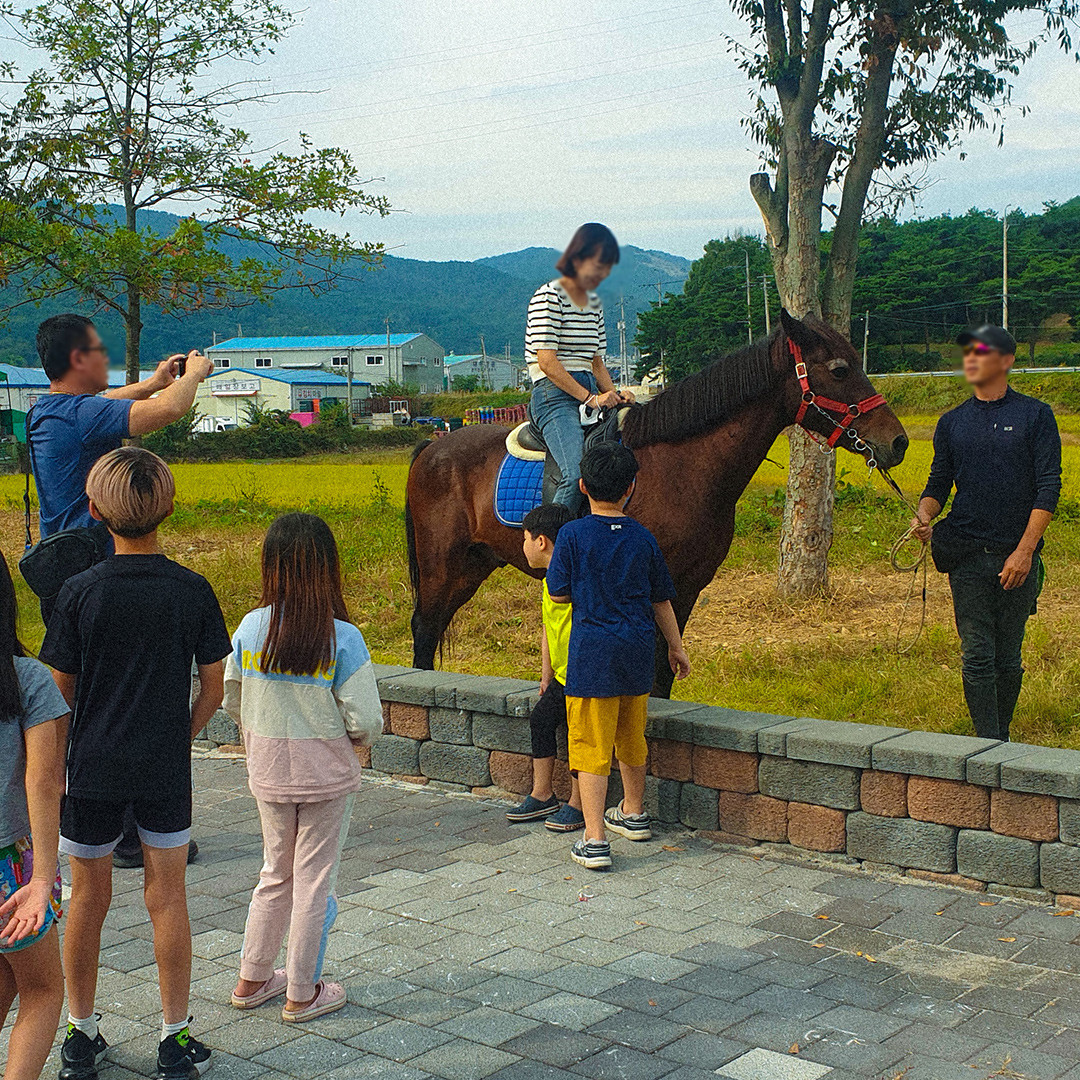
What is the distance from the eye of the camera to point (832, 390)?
20.2 feet

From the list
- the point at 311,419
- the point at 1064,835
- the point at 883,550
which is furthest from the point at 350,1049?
the point at 311,419

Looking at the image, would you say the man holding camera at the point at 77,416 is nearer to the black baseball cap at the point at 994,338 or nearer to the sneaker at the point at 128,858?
the sneaker at the point at 128,858

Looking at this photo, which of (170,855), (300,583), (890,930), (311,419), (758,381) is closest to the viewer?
(170,855)

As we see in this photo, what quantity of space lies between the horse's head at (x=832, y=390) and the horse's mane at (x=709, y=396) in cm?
12

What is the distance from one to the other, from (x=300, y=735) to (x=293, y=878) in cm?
48

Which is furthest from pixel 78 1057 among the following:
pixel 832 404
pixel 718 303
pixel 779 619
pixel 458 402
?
pixel 458 402

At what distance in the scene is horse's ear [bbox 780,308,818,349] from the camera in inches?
243

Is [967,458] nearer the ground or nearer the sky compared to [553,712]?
nearer the sky

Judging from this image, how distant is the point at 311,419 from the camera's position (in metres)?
55.7

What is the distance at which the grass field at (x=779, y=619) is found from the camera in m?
7.50

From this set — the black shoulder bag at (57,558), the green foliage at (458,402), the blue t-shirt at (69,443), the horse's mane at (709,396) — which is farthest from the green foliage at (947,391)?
the green foliage at (458,402)

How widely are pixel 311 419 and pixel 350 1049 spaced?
53520 millimetres

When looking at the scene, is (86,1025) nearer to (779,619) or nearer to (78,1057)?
(78,1057)

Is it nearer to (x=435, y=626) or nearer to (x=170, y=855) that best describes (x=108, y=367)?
(x=170, y=855)
